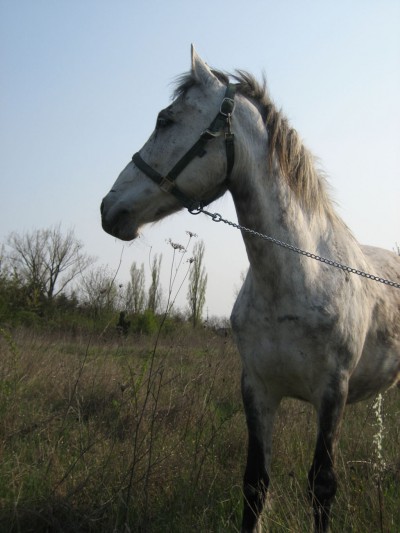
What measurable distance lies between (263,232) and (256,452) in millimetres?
1260

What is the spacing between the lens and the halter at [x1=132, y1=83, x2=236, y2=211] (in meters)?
2.78

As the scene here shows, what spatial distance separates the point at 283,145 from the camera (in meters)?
2.97

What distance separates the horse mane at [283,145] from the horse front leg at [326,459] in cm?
112

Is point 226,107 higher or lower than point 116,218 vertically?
higher

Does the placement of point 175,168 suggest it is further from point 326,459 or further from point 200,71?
point 326,459

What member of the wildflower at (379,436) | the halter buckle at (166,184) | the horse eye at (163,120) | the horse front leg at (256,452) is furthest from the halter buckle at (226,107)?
the wildflower at (379,436)

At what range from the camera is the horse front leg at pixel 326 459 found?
2.74m

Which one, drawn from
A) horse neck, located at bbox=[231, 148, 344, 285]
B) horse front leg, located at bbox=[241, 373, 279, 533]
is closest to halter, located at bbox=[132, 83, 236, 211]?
horse neck, located at bbox=[231, 148, 344, 285]

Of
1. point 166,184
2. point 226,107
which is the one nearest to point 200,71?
point 226,107

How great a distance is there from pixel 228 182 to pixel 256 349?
→ 95 cm

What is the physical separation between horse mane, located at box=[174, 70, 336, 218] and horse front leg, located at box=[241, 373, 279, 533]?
115 centimetres

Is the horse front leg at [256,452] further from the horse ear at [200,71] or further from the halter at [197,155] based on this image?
the horse ear at [200,71]

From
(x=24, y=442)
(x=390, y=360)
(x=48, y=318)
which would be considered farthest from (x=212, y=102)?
(x=48, y=318)

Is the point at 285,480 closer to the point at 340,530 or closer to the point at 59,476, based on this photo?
the point at 340,530
